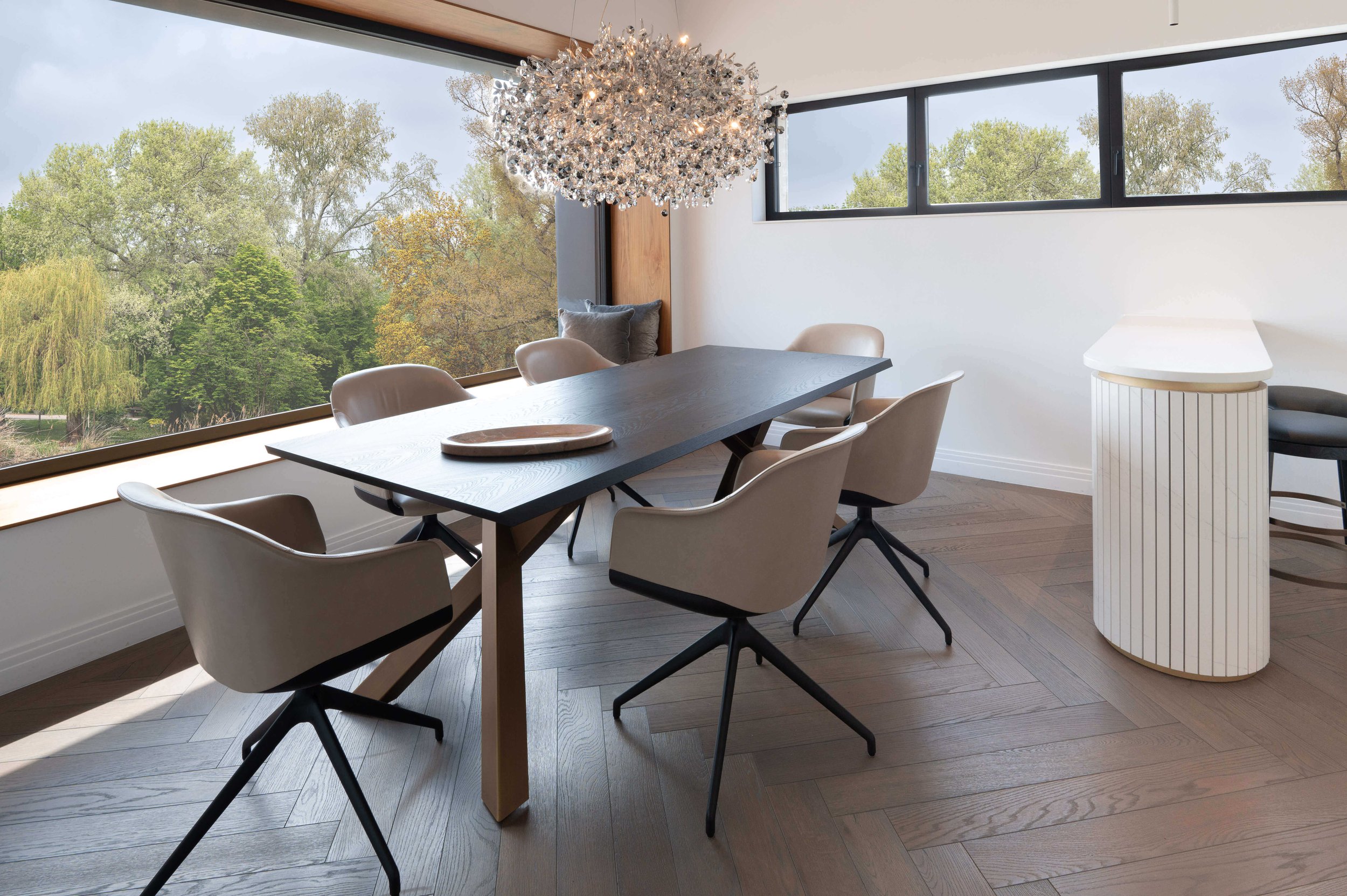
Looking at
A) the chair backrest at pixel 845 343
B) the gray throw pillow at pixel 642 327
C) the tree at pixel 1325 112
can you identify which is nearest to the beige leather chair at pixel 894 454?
the chair backrest at pixel 845 343

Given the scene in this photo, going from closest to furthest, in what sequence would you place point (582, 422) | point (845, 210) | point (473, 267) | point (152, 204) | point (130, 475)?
1. point (582, 422)
2. point (130, 475)
3. point (152, 204)
4. point (845, 210)
5. point (473, 267)

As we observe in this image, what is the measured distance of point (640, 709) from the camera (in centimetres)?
233

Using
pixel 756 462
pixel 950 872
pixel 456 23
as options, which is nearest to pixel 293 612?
pixel 756 462

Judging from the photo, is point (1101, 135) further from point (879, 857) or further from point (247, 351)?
point (247, 351)

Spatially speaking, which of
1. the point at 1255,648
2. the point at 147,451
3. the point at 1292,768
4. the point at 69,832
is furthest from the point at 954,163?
the point at 69,832

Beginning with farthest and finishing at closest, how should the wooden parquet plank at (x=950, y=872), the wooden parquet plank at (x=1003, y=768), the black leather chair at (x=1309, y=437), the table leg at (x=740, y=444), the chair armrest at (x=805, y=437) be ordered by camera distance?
the table leg at (x=740, y=444), the black leather chair at (x=1309, y=437), the chair armrest at (x=805, y=437), the wooden parquet plank at (x=1003, y=768), the wooden parquet plank at (x=950, y=872)

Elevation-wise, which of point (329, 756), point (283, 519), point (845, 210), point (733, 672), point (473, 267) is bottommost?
point (329, 756)

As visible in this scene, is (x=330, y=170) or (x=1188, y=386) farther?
(x=330, y=170)

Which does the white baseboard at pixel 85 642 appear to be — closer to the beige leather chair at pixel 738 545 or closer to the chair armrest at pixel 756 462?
the beige leather chair at pixel 738 545

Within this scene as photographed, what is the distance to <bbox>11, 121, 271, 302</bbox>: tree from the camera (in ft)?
10.3

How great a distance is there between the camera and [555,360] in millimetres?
3996

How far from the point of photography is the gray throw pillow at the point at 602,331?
5020mm

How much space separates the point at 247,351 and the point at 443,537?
1.53 meters

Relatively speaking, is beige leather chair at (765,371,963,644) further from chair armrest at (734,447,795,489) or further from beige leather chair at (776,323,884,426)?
beige leather chair at (776,323,884,426)
